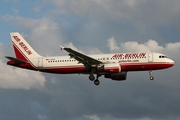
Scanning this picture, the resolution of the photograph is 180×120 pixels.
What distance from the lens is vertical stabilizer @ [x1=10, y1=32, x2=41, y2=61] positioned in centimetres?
8894

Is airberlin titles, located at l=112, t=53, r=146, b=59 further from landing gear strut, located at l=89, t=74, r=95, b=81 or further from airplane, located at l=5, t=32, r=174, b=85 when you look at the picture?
landing gear strut, located at l=89, t=74, r=95, b=81

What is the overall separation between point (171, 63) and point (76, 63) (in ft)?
53.2

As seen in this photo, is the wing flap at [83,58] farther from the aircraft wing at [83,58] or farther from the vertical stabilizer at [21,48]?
the vertical stabilizer at [21,48]

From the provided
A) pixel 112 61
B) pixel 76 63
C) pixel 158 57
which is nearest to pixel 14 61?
pixel 76 63

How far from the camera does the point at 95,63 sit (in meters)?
82.1

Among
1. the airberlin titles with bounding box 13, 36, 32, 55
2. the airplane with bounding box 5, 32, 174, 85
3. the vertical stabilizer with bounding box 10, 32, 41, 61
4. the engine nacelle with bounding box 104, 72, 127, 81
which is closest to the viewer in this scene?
the airplane with bounding box 5, 32, 174, 85

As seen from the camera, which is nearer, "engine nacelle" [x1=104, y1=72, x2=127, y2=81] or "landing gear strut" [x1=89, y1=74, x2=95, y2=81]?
"landing gear strut" [x1=89, y1=74, x2=95, y2=81]

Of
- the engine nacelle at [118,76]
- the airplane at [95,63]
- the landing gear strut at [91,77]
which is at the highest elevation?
the airplane at [95,63]

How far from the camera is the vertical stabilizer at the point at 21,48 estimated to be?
88.9 m

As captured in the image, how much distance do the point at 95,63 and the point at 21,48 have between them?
53.7 feet

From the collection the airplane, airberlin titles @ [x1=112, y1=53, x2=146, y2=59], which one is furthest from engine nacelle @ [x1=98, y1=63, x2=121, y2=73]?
airberlin titles @ [x1=112, y1=53, x2=146, y2=59]

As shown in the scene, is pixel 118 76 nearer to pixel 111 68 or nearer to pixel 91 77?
pixel 91 77

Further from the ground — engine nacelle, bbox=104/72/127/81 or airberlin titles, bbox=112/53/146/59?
airberlin titles, bbox=112/53/146/59

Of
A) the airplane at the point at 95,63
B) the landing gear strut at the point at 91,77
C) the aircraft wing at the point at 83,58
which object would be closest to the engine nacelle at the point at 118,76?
the airplane at the point at 95,63
